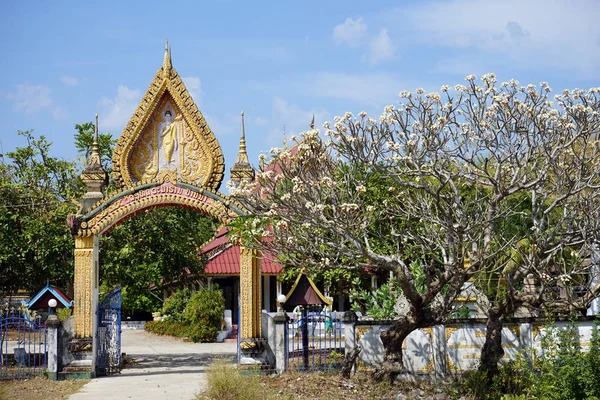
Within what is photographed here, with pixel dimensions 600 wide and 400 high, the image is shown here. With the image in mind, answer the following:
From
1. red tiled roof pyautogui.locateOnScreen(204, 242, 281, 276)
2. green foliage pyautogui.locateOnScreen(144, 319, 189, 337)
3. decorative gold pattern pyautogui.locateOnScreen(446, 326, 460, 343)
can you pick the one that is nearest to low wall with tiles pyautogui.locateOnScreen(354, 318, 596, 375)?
decorative gold pattern pyautogui.locateOnScreen(446, 326, 460, 343)

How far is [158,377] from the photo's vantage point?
53.6 feet

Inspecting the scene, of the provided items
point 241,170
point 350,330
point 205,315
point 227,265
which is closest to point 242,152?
point 241,170

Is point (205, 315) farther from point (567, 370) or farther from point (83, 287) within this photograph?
point (567, 370)

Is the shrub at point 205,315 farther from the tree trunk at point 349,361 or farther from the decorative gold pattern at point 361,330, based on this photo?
the tree trunk at point 349,361

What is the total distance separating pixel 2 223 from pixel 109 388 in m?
6.52

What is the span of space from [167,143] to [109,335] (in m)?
4.44

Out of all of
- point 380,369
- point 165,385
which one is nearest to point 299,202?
point 380,369

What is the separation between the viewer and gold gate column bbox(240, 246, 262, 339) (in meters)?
16.5

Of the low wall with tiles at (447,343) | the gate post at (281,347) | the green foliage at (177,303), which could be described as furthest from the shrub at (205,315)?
the low wall with tiles at (447,343)

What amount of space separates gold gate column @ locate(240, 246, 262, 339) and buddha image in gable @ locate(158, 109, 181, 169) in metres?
2.45

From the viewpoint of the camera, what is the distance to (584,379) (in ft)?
41.2

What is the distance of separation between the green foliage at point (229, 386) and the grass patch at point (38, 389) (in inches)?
121

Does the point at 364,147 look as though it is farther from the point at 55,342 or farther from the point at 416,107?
the point at 55,342

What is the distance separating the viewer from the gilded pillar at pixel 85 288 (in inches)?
652
